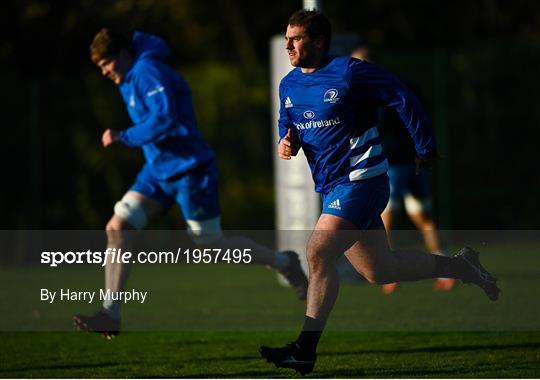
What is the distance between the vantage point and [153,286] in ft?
46.0

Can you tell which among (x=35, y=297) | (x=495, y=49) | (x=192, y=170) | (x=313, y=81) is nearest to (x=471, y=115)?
(x=495, y=49)

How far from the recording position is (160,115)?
9.41m

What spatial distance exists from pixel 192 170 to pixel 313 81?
2.62m

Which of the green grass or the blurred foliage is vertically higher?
the green grass

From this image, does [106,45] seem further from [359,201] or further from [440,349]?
[440,349]

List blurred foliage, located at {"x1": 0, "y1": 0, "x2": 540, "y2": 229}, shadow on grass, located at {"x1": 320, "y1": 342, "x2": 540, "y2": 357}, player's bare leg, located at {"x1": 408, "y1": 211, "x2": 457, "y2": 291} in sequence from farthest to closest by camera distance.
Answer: blurred foliage, located at {"x1": 0, "y1": 0, "x2": 540, "y2": 229} < player's bare leg, located at {"x1": 408, "y1": 211, "x2": 457, "y2": 291} < shadow on grass, located at {"x1": 320, "y1": 342, "x2": 540, "y2": 357}

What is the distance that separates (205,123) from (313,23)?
11916 mm

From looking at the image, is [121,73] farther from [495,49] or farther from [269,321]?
[495,49]

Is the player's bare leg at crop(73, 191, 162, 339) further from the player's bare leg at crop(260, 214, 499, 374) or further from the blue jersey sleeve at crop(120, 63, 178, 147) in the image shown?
the player's bare leg at crop(260, 214, 499, 374)

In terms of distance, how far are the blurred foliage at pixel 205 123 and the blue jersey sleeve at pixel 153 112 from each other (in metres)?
8.84

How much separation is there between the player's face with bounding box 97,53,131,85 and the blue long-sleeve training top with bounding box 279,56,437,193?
254 cm

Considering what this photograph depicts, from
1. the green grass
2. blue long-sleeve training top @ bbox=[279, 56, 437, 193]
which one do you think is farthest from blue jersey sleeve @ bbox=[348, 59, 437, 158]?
the green grass

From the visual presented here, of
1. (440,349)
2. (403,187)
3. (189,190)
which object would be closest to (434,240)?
(403,187)

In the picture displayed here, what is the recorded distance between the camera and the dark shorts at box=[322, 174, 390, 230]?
721cm
